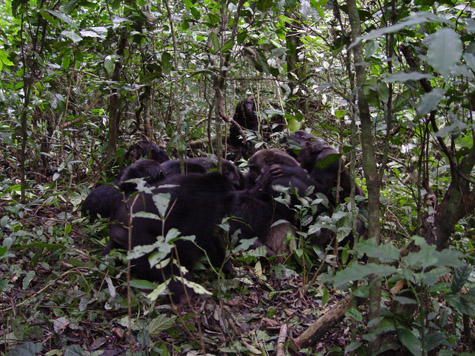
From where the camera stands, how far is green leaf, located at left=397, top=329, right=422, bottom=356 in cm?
170

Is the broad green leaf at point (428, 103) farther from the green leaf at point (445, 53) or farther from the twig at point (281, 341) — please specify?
the twig at point (281, 341)

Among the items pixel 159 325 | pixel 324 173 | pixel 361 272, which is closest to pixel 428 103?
pixel 361 272

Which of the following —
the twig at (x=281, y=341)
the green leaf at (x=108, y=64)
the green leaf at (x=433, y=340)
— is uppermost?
the green leaf at (x=108, y=64)

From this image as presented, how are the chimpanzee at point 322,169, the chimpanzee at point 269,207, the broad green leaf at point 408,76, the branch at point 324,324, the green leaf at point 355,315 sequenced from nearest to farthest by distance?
the broad green leaf at point 408,76
the green leaf at point 355,315
the branch at point 324,324
the chimpanzee at point 269,207
the chimpanzee at point 322,169

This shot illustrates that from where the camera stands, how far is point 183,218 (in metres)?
3.02

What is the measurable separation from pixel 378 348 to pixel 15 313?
189 centimetres

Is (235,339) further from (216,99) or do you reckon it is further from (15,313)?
(216,99)

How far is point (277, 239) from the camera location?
145 inches

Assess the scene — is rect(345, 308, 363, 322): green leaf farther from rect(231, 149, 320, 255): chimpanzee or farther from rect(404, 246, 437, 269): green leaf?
rect(231, 149, 320, 255): chimpanzee

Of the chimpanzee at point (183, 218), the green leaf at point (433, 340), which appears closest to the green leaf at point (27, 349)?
the chimpanzee at point (183, 218)

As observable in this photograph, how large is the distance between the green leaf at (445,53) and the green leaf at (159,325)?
178 centimetres

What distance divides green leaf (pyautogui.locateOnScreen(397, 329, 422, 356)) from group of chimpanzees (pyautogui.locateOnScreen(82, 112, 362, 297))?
42.8 inches

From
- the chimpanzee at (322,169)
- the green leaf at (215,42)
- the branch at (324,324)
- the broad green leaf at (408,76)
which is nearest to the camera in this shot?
the broad green leaf at (408,76)

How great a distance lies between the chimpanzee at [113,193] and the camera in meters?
3.63
